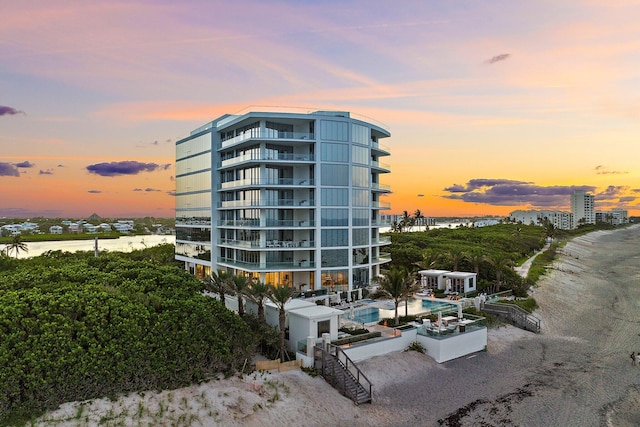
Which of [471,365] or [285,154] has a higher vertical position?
[285,154]

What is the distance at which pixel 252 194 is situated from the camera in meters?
43.8

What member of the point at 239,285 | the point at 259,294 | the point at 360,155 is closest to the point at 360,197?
the point at 360,155

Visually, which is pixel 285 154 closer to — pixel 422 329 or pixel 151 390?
pixel 422 329

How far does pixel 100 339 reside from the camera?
64.2 ft

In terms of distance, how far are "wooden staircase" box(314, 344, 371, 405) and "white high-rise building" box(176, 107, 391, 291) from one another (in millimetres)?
17100

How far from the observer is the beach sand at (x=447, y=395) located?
19656 mm

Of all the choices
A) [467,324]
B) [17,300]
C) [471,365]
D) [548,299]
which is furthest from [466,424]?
[548,299]

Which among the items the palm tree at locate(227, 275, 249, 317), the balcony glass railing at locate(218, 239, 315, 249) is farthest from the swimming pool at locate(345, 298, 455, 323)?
the balcony glass railing at locate(218, 239, 315, 249)

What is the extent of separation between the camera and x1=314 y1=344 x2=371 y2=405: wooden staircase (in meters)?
23.2

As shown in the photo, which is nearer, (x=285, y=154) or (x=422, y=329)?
(x=422, y=329)

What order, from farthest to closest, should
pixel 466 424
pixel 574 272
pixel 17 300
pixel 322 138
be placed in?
pixel 574 272, pixel 322 138, pixel 466 424, pixel 17 300

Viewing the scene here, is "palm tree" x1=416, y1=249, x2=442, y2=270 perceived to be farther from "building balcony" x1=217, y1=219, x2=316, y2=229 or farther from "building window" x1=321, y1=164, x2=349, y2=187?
"building balcony" x1=217, y1=219, x2=316, y2=229

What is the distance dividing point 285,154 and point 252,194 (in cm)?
522

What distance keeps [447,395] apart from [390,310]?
11.9m
